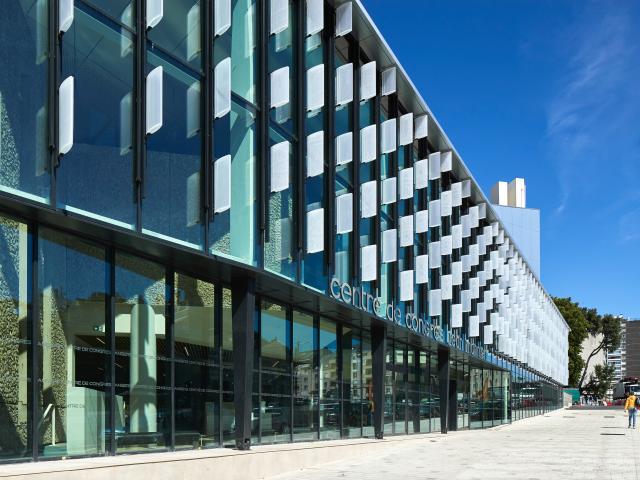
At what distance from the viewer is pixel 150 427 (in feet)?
59.9

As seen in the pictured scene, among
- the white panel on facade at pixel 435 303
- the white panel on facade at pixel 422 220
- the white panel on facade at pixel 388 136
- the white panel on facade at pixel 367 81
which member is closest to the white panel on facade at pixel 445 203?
the white panel on facade at pixel 422 220

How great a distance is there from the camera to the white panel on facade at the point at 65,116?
1448 centimetres

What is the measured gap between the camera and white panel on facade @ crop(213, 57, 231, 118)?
63.1ft

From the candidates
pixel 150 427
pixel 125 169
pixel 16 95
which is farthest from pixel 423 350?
pixel 16 95

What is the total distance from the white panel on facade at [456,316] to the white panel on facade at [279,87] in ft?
70.3

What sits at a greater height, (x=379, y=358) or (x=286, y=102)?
(x=286, y=102)

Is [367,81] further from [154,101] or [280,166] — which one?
[154,101]

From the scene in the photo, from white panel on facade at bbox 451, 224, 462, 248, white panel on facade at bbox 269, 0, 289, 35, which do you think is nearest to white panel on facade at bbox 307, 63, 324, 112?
white panel on facade at bbox 269, 0, 289, 35

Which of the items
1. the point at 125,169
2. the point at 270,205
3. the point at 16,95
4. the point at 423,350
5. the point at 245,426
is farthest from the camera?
the point at 423,350

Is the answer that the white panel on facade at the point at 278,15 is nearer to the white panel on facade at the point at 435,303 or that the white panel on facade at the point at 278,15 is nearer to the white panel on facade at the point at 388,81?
the white panel on facade at the point at 388,81

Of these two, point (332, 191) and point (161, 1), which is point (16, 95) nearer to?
point (161, 1)

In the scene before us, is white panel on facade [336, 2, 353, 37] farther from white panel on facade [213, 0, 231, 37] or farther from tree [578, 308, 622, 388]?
tree [578, 308, 622, 388]

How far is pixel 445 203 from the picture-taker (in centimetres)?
3991

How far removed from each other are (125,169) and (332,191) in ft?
34.7
